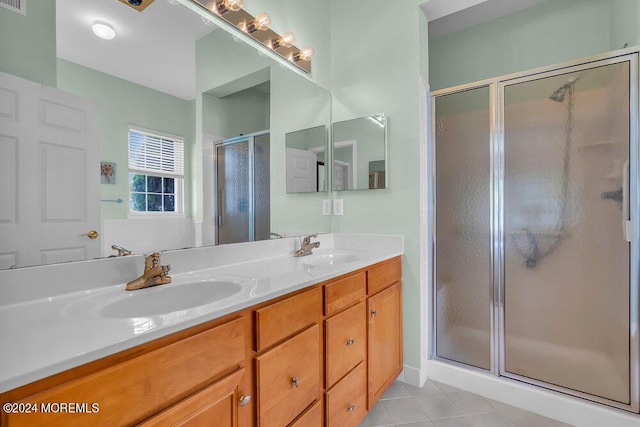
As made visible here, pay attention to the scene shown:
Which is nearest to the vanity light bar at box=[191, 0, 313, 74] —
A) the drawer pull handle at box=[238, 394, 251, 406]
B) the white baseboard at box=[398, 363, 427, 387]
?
the drawer pull handle at box=[238, 394, 251, 406]

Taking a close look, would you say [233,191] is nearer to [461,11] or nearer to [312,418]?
[312,418]

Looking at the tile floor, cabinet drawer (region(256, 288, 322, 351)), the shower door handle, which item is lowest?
the tile floor

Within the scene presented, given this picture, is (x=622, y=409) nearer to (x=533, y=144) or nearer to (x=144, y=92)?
(x=533, y=144)

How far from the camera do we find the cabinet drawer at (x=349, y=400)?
1.21 meters

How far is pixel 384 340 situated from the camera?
5.35ft

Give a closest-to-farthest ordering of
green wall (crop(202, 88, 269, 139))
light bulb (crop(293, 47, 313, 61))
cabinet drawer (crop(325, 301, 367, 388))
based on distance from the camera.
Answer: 1. cabinet drawer (crop(325, 301, 367, 388))
2. green wall (crop(202, 88, 269, 139))
3. light bulb (crop(293, 47, 313, 61))

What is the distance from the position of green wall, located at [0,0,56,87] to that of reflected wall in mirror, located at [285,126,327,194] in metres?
1.15

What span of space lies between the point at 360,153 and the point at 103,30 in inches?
57.9

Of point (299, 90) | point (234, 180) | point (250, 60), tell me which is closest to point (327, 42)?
point (299, 90)

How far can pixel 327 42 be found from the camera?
216cm

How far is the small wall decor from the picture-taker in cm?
100

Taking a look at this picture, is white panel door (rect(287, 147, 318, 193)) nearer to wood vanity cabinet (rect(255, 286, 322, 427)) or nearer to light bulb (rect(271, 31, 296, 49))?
light bulb (rect(271, 31, 296, 49))

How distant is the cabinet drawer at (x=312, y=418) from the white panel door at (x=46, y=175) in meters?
0.92

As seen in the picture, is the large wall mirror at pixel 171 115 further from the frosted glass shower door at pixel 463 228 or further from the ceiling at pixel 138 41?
the frosted glass shower door at pixel 463 228
